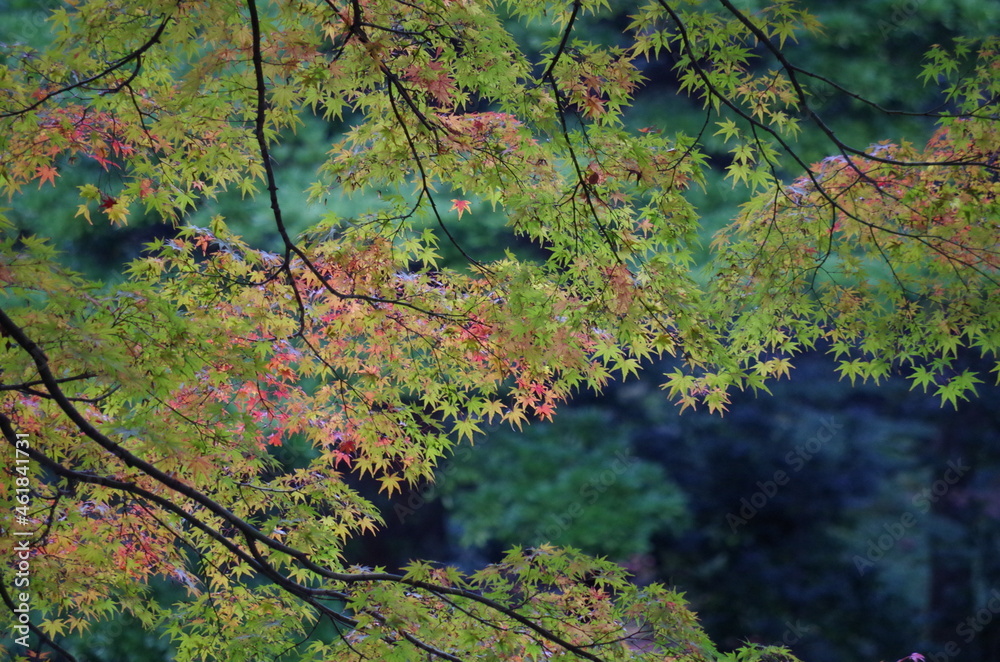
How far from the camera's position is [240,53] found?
2332 mm

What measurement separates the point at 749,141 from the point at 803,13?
391mm

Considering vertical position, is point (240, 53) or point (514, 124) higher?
point (240, 53)

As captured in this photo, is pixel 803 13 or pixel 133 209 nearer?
pixel 803 13

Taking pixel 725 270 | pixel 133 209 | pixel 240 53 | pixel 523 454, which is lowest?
pixel 725 270

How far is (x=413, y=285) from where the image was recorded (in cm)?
270

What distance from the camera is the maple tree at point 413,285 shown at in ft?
7.27

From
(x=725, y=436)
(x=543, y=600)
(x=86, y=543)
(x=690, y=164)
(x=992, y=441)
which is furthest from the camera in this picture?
(x=992, y=441)

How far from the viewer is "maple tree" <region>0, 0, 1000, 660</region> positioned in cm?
222

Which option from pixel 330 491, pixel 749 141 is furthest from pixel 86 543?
pixel 749 141

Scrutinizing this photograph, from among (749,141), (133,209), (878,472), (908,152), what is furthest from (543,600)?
(133,209)

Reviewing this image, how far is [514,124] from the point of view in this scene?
255 centimetres

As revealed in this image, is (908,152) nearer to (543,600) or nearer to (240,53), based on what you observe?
(543,600)

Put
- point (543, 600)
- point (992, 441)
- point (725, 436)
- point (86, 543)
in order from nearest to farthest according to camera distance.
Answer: point (543, 600), point (86, 543), point (725, 436), point (992, 441)

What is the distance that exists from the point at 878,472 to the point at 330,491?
5.61 metres
